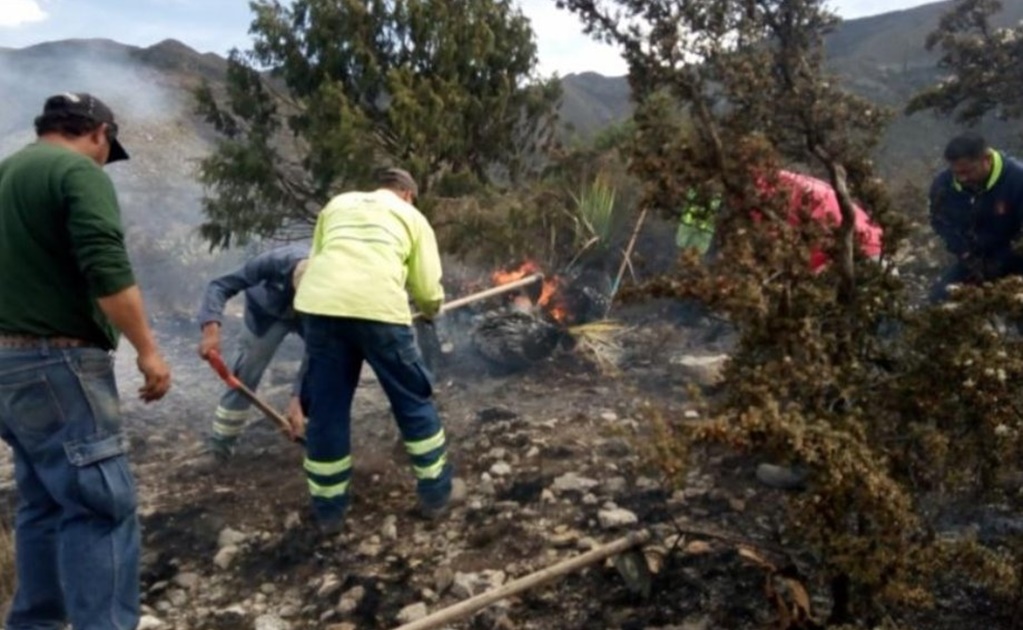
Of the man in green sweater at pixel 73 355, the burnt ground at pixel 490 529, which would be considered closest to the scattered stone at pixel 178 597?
the burnt ground at pixel 490 529

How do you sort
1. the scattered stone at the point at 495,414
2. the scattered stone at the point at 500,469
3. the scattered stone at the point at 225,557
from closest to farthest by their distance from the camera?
the scattered stone at the point at 225,557, the scattered stone at the point at 500,469, the scattered stone at the point at 495,414

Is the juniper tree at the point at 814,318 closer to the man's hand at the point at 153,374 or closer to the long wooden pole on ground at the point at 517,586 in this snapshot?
the long wooden pole on ground at the point at 517,586

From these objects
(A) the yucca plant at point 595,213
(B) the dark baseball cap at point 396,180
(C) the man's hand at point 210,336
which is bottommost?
(C) the man's hand at point 210,336

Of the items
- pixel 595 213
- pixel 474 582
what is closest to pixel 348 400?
pixel 474 582

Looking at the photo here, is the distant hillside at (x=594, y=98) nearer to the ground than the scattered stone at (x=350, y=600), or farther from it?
farther from it

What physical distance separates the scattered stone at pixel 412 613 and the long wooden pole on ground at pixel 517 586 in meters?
0.34

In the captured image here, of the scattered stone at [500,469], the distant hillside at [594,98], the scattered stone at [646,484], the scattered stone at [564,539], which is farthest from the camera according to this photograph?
the distant hillside at [594,98]

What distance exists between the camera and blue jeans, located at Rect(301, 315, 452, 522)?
4105 mm

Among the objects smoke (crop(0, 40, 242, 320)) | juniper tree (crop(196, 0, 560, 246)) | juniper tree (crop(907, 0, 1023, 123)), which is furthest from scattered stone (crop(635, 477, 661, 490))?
smoke (crop(0, 40, 242, 320))

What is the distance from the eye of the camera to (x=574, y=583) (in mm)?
3383

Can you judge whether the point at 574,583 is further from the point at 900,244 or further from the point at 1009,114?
the point at 1009,114

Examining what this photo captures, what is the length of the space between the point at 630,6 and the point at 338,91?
4.19 m

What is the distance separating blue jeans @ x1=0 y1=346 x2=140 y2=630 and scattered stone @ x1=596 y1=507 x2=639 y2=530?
1.85m

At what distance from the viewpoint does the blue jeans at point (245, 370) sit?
201 inches
